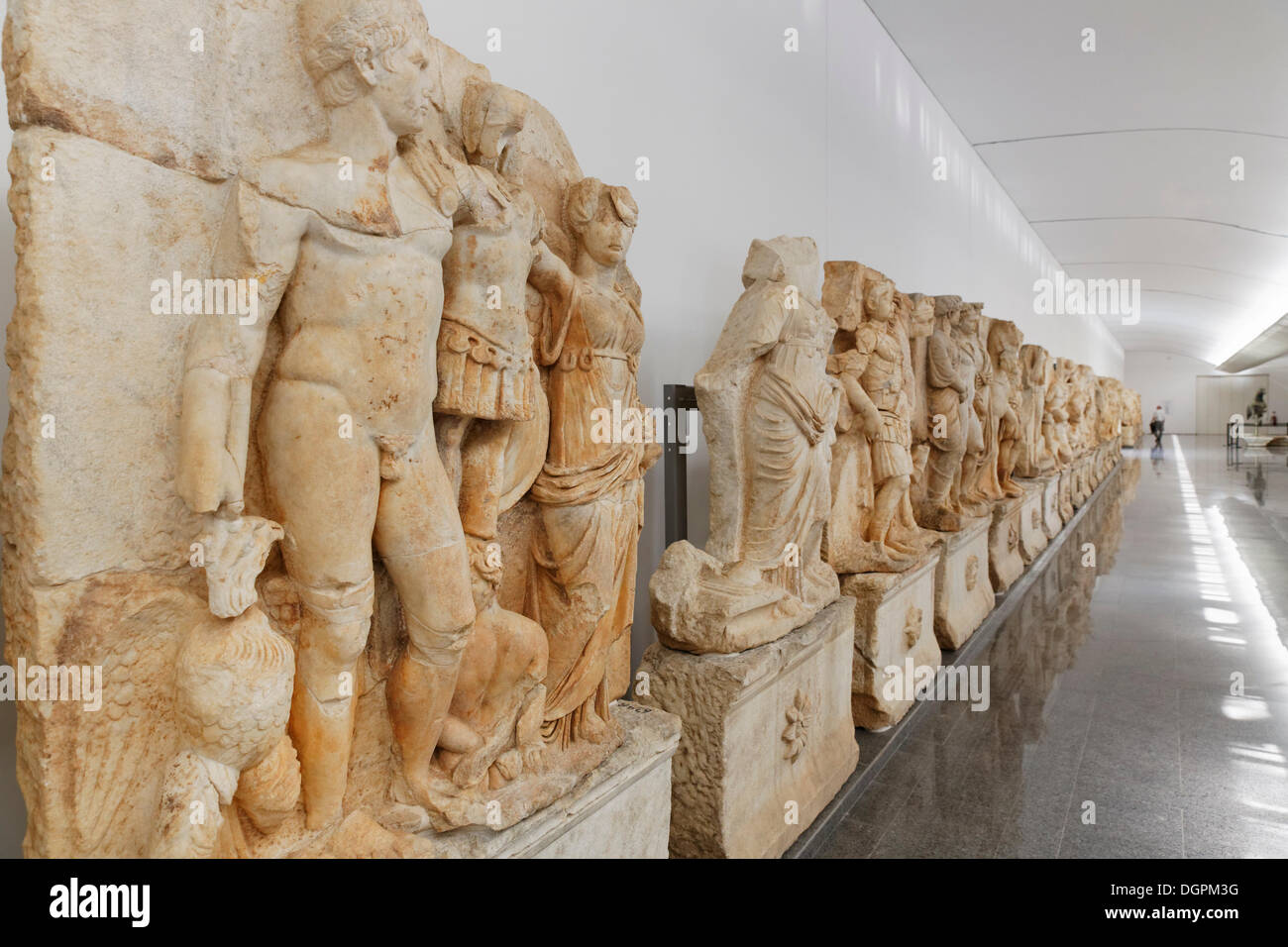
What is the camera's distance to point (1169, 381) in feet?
139

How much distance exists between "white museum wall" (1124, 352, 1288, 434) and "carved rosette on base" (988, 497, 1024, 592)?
38707 millimetres

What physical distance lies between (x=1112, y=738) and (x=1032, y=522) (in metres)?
5.69

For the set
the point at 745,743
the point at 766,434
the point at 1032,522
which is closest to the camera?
the point at 745,743

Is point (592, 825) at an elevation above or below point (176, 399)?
below

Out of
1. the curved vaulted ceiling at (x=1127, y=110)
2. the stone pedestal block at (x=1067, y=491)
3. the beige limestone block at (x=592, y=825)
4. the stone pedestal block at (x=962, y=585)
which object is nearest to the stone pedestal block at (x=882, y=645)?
the stone pedestal block at (x=962, y=585)

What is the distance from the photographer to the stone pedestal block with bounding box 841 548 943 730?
4691mm

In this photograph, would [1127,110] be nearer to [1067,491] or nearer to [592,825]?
[1067,491]

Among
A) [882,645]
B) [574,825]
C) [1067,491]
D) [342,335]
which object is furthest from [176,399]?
[1067,491]

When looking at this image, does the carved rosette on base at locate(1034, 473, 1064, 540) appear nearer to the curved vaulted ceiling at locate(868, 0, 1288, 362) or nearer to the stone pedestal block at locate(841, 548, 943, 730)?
the curved vaulted ceiling at locate(868, 0, 1288, 362)

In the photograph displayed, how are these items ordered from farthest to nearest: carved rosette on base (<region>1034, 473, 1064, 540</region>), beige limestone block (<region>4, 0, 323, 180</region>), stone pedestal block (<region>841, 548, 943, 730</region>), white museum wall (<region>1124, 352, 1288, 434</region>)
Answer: white museum wall (<region>1124, 352, 1288, 434</region>)
carved rosette on base (<region>1034, 473, 1064, 540</region>)
stone pedestal block (<region>841, 548, 943, 730</region>)
beige limestone block (<region>4, 0, 323, 180</region>)

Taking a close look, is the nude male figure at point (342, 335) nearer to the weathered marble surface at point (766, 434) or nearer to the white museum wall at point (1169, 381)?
the weathered marble surface at point (766, 434)

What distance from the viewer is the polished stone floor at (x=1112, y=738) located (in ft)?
12.0

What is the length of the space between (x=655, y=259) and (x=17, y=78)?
289cm

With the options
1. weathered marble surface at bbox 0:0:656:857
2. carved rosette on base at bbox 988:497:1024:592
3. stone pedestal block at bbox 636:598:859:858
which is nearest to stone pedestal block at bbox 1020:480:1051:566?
carved rosette on base at bbox 988:497:1024:592
